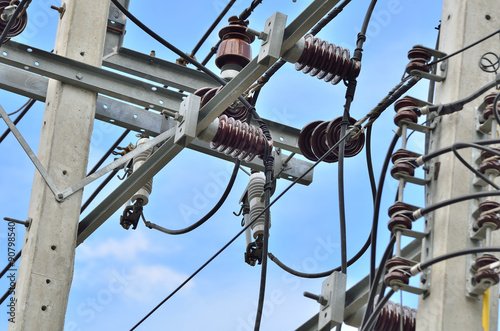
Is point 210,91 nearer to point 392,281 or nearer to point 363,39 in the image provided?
point 363,39

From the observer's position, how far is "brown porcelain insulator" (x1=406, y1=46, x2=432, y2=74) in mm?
5973

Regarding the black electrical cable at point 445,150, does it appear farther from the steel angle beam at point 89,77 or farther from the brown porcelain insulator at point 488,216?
the steel angle beam at point 89,77

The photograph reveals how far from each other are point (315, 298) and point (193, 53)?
4361 millimetres

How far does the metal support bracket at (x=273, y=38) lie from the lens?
6.64 meters

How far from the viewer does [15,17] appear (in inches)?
326

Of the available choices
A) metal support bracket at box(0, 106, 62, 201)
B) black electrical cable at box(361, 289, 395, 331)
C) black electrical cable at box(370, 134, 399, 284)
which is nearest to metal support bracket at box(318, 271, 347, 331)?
black electrical cable at box(370, 134, 399, 284)

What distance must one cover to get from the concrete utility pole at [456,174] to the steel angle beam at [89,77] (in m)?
2.95

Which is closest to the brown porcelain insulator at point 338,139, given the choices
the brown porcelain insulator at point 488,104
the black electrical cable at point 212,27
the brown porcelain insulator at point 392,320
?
the brown porcelain insulator at point 392,320

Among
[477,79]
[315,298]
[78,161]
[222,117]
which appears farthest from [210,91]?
[477,79]

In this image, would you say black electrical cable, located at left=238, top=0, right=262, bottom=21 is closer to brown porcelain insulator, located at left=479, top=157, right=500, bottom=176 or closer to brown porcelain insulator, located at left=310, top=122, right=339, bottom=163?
brown porcelain insulator, located at left=310, top=122, right=339, bottom=163

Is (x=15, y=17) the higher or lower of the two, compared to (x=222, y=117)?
higher

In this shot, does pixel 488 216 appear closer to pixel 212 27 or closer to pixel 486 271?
pixel 486 271

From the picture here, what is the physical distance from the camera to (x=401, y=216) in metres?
5.50

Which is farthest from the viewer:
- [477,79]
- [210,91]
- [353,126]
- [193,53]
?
[193,53]
